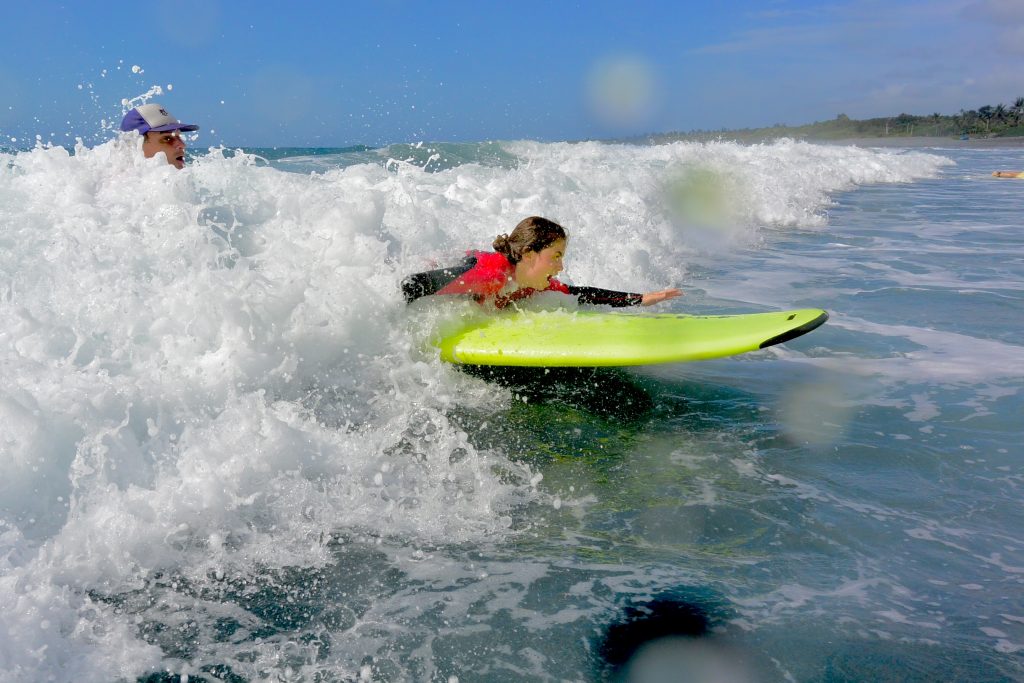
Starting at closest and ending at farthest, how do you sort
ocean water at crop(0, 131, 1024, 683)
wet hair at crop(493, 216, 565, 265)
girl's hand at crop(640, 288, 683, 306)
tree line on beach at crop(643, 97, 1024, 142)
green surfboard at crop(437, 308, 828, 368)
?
1. ocean water at crop(0, 131, 1024, 683)
2. green surfboard at crop(437, 308, 828, 368)
3. wet hair at crop(493, 216, 565, 265)
4. girl's hand at crop(640, 288, 683, 306)
5. tree line on beach at crop(643, 97, 1024, 142)

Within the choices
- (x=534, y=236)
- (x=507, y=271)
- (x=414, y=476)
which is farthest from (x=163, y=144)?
(x=414, y=476)

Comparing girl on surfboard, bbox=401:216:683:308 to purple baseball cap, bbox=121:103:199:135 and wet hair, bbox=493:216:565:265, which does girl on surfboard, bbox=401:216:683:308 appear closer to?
wet hair, bbox=493:216:565:265

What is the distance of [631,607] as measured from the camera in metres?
2.41

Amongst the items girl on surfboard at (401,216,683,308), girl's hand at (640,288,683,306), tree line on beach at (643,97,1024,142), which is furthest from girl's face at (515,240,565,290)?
tree line on beach at (643,97,1024,142)

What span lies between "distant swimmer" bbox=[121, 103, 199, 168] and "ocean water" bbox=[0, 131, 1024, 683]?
16cm

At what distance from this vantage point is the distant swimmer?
588 cm

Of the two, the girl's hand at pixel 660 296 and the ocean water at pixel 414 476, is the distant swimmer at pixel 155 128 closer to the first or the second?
the ocean water at pixel 414 476

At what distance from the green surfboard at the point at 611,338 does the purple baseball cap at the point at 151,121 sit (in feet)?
9.46

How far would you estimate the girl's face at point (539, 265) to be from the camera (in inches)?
187

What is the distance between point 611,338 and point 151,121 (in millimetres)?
3892

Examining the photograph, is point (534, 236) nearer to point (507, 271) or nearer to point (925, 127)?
point (507, 271)

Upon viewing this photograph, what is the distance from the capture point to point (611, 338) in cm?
451

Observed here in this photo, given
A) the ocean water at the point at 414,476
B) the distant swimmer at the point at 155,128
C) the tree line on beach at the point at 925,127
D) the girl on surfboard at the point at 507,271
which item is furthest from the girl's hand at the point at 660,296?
the tree line on beach at the point at 925,127

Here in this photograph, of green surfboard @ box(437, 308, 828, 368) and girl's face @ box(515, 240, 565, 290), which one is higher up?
girl's face @ box(515, 240, 565, 290)
